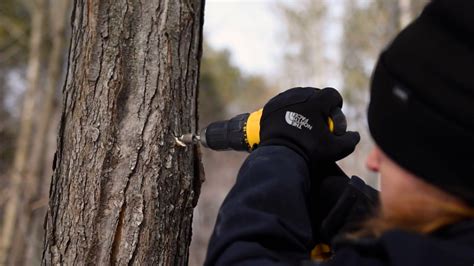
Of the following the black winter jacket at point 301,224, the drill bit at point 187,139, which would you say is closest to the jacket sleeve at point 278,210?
the black winter jacket at point 301,224

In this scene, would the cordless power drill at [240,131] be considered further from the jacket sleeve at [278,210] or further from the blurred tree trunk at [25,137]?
the blurred tree trunk at [25,137]

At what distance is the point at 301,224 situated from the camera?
1.22 metres

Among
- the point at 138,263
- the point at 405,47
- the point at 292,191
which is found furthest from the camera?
the point at 138,263

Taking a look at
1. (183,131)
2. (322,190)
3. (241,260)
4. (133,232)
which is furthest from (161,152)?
(241,260)

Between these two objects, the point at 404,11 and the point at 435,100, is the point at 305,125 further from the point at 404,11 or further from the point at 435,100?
the point at 404,11

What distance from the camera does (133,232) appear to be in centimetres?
158

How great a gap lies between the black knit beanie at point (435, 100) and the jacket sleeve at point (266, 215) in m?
0.26

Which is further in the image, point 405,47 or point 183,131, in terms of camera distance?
point 183,131

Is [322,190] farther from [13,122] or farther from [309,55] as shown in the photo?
[309,55]

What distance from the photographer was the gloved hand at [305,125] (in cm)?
129

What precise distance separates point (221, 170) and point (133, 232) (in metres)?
15.8

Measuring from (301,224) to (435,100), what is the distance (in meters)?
0.42

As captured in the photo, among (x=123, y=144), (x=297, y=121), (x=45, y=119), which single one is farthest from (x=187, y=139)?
(x=45, y=119)

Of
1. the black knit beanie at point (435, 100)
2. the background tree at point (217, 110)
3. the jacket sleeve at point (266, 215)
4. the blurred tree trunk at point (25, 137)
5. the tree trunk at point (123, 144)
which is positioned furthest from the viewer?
the background tree at point (217, 110)
